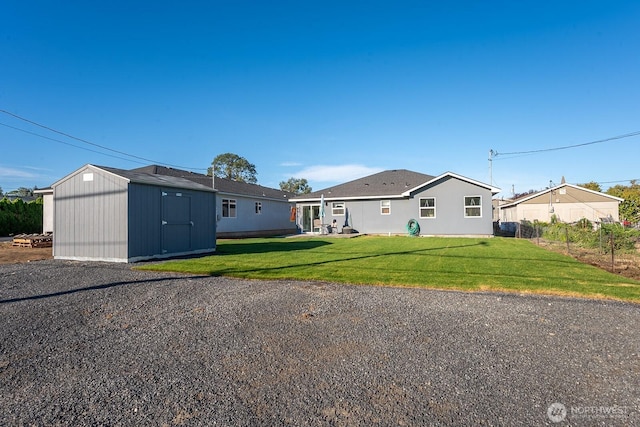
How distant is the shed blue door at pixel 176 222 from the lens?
1117cm

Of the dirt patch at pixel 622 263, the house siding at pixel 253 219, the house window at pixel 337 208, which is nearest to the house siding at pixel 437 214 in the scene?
the house window at pixel 337 208

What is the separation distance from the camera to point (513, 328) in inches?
167

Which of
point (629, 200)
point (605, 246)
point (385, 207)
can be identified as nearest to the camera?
point (605, 246)

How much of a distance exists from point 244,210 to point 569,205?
90.0 feet

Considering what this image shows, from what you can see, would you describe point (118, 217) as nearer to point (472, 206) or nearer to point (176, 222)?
point (176, 222)

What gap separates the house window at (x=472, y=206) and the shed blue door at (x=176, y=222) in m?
14.8

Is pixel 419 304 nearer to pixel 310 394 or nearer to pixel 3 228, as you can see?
pixel 310 394

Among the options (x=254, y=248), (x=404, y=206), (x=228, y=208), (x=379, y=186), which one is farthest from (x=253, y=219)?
(x=404, y=206)

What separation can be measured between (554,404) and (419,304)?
9.03 feet

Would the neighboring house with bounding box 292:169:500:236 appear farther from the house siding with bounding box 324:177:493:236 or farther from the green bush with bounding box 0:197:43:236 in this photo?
the green bush with bounding box 0:197:43:236

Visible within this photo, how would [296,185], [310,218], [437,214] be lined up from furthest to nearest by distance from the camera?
[296,185], [310,218], [437,214]

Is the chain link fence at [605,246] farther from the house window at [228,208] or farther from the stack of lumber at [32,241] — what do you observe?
the stack of lumber at [32,241]

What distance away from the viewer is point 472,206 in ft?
64.8

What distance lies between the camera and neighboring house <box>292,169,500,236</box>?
1970cm
